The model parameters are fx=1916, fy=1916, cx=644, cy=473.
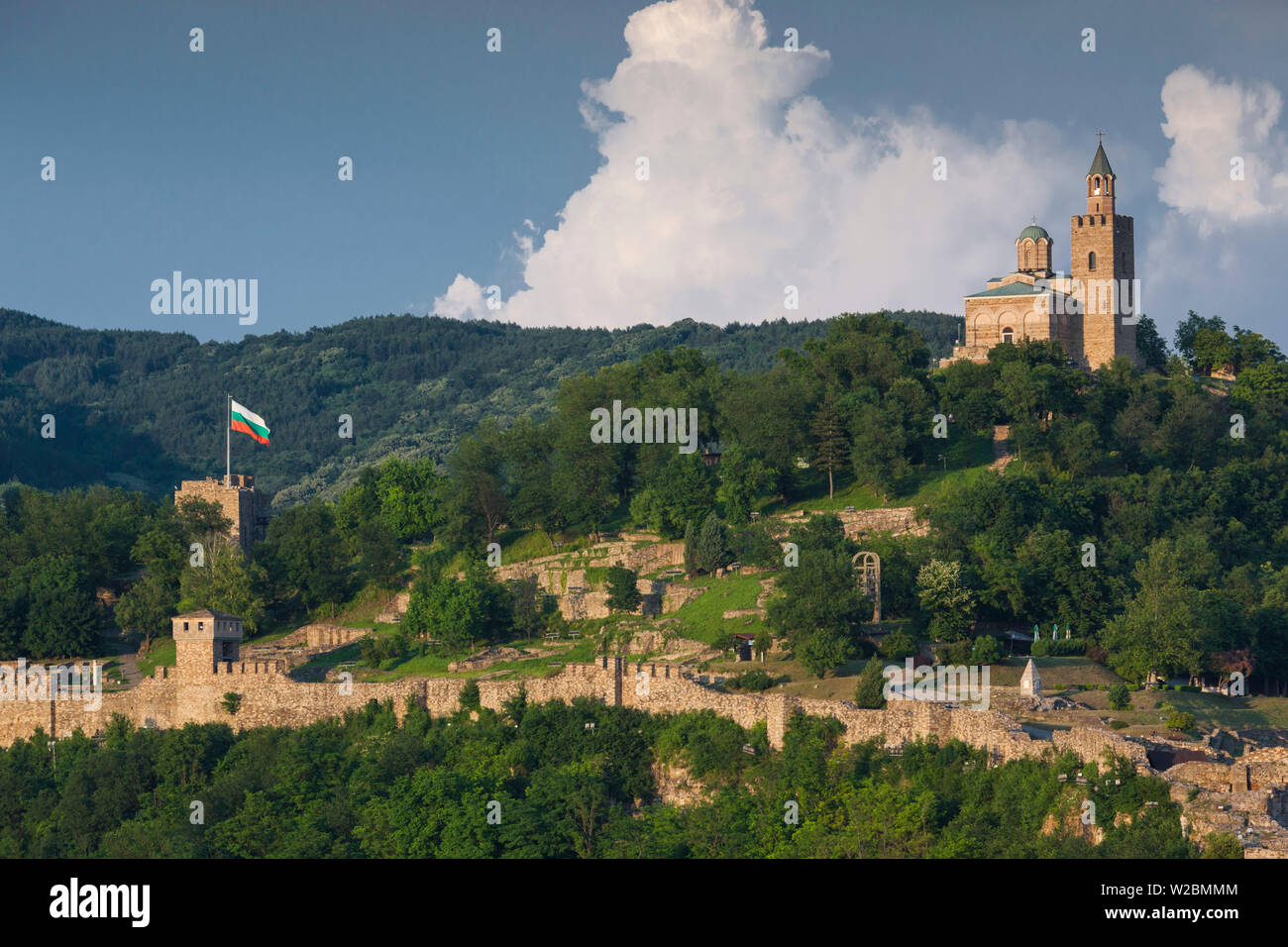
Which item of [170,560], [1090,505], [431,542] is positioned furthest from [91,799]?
[1090,505]

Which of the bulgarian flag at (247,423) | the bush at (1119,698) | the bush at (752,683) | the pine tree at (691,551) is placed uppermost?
the bulgarian flag at (247,423)

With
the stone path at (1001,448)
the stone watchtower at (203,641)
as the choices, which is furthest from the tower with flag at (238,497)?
the stone path at (1001,448)

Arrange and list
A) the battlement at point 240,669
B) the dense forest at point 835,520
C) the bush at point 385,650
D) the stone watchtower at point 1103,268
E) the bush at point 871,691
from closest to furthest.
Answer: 1. the bush at point 871,691
2. the dense forest at point 835,520
3. the battlement at point 240,669
4. the bush at point 385,650
5. the stone watchtower at point 1103,268

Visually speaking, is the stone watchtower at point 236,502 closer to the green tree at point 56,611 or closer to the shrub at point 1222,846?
the green tree at point 56,611

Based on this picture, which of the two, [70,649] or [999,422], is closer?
[70,649]

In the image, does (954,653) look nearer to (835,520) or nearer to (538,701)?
(835,520)
